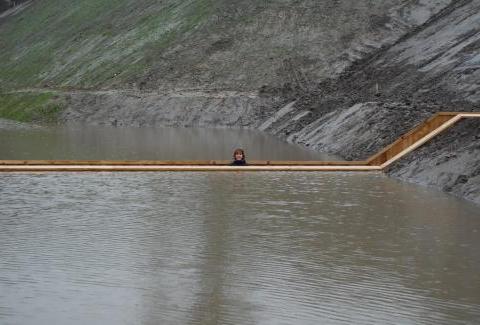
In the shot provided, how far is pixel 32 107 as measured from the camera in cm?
7056

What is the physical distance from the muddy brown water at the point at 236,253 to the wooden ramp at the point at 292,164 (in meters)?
3.30

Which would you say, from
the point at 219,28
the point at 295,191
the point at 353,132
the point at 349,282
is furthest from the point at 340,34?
the point at 349,282

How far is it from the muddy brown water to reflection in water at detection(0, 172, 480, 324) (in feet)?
0.13

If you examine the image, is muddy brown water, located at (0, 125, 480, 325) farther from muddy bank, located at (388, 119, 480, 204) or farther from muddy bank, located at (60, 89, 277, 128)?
muddy bank, located at (60, 89, 277, 128)

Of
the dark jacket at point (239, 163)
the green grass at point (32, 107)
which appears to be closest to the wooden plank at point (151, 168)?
the dark jacket at point (239, 163)

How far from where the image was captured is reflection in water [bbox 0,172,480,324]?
1436 cm

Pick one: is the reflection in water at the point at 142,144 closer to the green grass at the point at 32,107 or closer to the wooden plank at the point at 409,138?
the wooden plank at the point at 409,138

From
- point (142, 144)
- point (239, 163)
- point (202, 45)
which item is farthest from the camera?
point (202, 45)

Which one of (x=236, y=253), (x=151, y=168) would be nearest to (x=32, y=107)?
(x=151, y=168)

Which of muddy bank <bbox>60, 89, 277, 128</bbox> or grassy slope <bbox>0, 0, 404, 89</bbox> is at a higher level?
grassy slope <bbox>0, 0, 404, 89</bbox>

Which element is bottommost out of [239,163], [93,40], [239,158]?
[239,163]

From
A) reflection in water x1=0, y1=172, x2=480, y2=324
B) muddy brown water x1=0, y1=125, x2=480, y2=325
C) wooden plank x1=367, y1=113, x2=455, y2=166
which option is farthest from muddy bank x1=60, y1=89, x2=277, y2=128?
reflection in water x1=0, y1=172, x2=480, y2=324

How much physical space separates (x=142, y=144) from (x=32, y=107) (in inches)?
1097

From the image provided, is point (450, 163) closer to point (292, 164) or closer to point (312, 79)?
point (292, 164)
